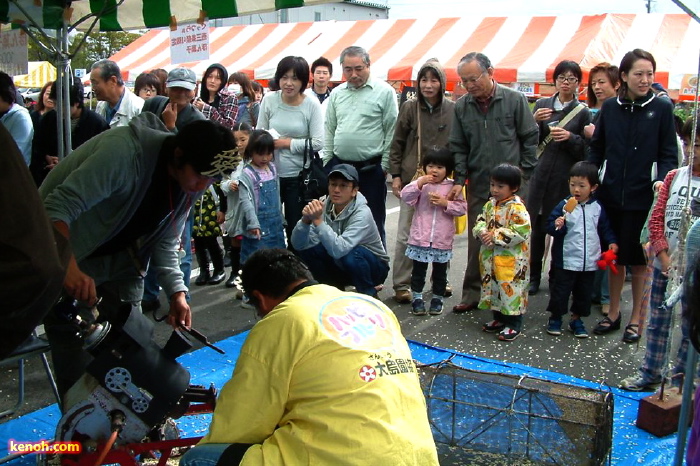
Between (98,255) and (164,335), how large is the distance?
75.6 inches

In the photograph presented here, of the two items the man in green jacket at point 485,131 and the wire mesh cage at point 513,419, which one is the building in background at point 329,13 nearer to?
the man in green jacket at point 485,131

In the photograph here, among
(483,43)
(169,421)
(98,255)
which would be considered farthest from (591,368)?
(483,43)

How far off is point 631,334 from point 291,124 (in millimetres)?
3028

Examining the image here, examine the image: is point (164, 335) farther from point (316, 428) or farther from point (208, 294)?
point (316, 428)

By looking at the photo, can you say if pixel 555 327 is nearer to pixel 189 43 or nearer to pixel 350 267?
pixel 350 267

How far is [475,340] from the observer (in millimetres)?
4641

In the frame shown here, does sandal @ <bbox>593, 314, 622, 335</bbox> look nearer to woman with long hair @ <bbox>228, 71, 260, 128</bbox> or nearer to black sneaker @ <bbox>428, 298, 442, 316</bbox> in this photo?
black sneaker @ <bbox>428, 298, 442, 316</bbox>

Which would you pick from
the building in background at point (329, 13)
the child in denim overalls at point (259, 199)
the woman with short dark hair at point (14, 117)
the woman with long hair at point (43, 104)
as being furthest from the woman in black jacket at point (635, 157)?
the building in background at point (329, 13)

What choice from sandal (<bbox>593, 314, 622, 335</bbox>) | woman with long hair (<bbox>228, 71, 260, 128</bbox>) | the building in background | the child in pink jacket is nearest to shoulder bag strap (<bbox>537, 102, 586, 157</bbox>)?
the child in pink jacket

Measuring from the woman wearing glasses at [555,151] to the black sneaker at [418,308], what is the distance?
1.11m

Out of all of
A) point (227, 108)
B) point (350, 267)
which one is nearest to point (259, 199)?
point (350, 267)

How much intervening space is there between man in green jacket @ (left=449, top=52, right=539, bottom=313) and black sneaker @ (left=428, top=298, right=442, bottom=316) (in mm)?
156

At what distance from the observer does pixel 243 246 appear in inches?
209

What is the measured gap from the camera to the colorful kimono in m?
4.62
